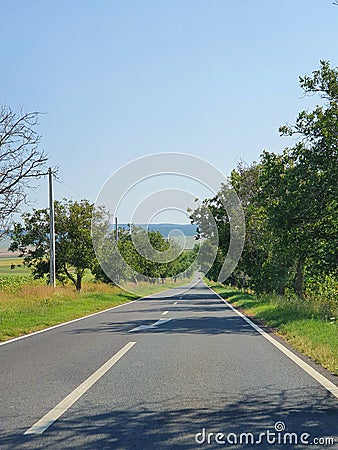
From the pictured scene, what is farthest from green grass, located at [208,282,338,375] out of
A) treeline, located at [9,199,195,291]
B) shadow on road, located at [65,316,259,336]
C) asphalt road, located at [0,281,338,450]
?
treeline, located at [9,199,195,291]

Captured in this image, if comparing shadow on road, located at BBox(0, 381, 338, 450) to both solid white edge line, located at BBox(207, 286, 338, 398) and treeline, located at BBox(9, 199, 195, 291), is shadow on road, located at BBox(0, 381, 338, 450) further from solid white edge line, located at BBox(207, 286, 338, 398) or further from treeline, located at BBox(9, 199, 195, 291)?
treeline, located at BBox(9, 199, 195, 291)

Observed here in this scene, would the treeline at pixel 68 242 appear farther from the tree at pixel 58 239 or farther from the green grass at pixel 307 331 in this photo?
the green grass at pixel 307 331

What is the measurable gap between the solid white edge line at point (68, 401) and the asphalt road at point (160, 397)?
0.02 metres

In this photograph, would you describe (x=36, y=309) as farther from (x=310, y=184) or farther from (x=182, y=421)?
(x=182, y=421)

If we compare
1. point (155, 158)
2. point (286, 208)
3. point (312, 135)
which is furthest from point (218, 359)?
point (155, 158)

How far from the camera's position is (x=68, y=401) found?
6844 mm

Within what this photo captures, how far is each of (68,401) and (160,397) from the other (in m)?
1.12

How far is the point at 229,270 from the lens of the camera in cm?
5444

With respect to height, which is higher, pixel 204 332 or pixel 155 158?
pixel 155 158

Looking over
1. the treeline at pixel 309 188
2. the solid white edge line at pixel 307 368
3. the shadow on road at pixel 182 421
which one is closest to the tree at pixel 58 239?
the treeline at pixel 309 188

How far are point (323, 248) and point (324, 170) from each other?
433 cm

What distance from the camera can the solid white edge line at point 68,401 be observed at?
5.70 meters

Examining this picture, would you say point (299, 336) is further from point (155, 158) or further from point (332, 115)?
point (155, 158)

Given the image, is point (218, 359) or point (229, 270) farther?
point (229, 270)
